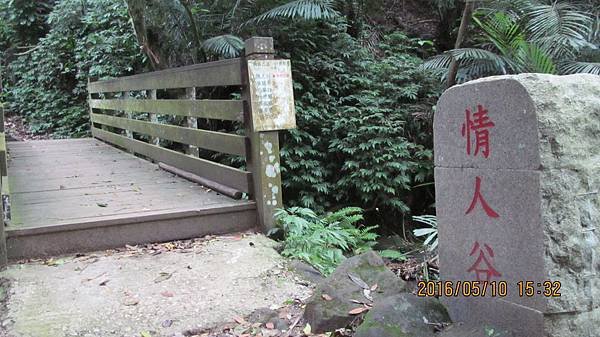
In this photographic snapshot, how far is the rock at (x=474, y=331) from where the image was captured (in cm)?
256

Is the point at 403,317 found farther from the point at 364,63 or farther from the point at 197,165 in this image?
the point at 364,63

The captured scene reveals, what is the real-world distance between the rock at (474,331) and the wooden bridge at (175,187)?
1.98 metres

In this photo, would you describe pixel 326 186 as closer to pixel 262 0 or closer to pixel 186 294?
pixel 262 0

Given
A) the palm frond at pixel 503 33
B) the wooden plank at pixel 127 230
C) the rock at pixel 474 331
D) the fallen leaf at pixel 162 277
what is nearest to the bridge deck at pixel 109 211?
the wooden plank at pixel 127 230

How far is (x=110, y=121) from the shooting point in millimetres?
9844

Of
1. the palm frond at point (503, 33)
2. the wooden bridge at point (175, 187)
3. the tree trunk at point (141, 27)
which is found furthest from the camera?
the tree trunk at point (141, 27)

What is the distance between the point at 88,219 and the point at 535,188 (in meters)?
3.21

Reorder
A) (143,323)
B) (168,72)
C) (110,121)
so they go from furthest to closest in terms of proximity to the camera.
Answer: (110,121)
(168,72)
(143,323)

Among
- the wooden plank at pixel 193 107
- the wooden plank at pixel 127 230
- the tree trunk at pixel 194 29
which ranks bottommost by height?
the wooden plank at pixel 127 230

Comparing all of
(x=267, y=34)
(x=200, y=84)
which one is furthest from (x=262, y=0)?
(x=200, y=84)

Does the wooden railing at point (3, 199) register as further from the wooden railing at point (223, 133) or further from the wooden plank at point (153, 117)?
the wooden plank at point (153, 117)

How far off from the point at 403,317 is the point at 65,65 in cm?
1399
